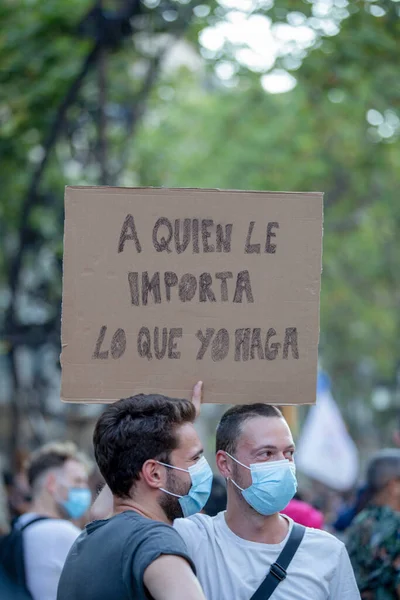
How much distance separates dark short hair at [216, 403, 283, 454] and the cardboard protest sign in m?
0.10

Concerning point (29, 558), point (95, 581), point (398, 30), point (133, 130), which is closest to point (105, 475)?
point (95, 581)

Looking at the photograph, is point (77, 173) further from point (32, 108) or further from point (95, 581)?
point (95, 581)

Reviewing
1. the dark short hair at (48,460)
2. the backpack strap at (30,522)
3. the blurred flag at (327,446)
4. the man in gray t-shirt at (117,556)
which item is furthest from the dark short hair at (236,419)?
the blurred flag at (327,446)

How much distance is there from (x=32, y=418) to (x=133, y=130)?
6.04m

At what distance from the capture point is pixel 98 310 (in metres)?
3.50

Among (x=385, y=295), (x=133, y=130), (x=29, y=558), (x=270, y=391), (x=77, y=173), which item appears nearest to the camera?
(x=270, y=391)

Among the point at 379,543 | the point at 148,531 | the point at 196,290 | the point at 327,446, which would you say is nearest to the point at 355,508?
the point at 379,543

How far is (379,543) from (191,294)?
2.18 m

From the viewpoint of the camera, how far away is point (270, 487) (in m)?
3.43

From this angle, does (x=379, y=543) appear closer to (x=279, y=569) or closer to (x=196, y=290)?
(x=279, y=569)

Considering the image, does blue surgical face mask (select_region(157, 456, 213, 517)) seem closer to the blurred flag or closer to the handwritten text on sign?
the handwritten text on sign

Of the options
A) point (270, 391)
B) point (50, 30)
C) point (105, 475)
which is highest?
point (50, 30)

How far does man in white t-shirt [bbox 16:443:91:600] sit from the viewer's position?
490 centimetres

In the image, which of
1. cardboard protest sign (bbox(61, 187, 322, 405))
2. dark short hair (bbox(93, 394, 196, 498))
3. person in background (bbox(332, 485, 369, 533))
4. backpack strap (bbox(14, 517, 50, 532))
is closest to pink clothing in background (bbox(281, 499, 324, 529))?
person in background (bbox(332, 485, 369, 533))
